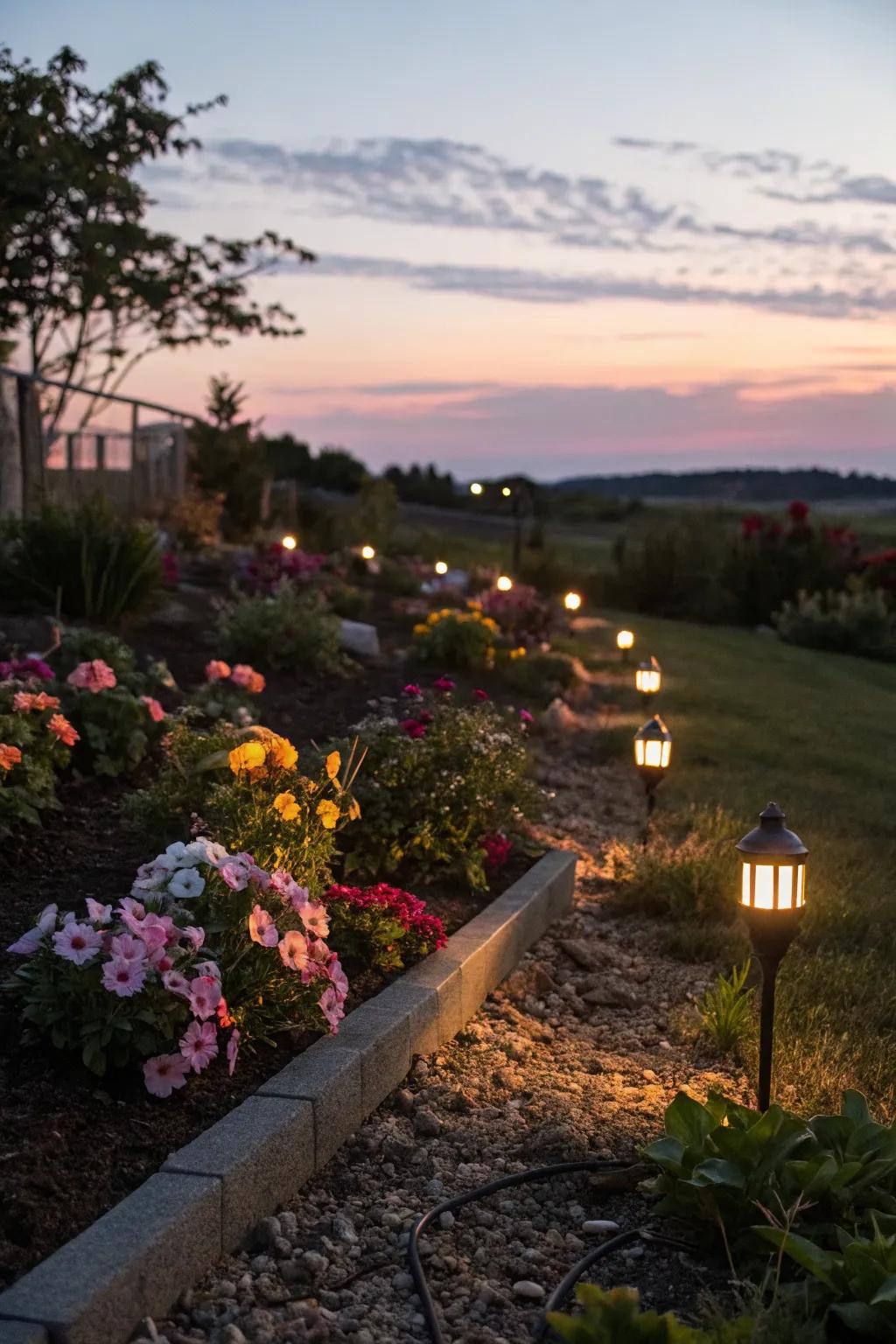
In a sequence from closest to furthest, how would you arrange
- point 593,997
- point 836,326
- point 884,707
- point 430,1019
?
point 430,1019, point 593,997, point 884,707, point 836,326

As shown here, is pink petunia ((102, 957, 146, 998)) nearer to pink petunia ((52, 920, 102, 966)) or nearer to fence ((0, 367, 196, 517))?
pink petunia ((52, 920, 102, 966))

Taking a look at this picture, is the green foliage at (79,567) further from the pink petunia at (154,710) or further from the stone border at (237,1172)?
the stone border at (237,1172)

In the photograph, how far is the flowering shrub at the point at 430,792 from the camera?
506cm

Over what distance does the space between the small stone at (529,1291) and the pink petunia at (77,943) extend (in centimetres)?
121

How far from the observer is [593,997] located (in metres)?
4.73

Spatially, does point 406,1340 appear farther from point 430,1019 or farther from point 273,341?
point 273,341

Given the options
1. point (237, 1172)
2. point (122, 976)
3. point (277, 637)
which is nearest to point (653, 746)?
point (277, 637)

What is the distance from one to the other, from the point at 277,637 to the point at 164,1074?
19.5 ft

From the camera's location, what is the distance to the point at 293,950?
3.35m

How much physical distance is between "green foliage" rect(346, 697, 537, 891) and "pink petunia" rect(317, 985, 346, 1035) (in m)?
1.45

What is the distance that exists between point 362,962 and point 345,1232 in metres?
1.32

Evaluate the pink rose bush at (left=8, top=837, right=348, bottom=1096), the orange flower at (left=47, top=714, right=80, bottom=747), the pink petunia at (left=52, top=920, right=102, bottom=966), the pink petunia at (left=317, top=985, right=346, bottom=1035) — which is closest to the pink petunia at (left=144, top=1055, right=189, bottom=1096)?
the pink rose bush at (left=8, top=837, right=348, bottom=1096)

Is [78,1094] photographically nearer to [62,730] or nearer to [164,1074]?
[164,1074]

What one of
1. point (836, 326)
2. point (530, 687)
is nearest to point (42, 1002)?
point (530, 687)
